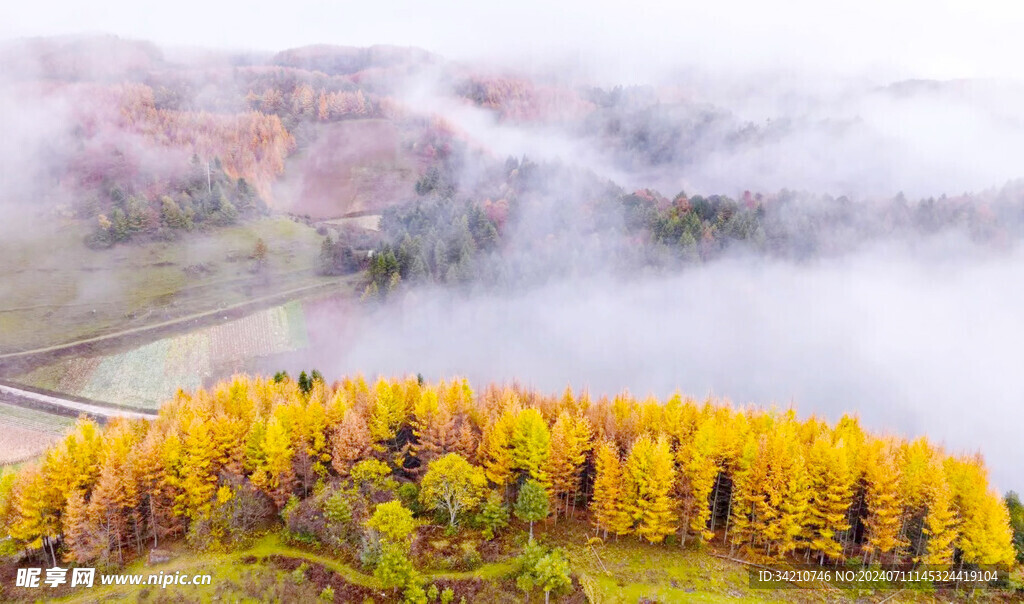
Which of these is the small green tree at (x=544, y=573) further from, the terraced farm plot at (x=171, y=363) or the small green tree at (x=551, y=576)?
the terraced farm plot at (x=171, y=363)

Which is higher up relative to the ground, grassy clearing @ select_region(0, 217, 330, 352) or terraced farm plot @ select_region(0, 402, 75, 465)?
grassy clearing @ select_region(0, 217, 330, 352)

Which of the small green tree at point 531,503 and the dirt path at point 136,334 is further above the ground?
the small green tree at point 531,503

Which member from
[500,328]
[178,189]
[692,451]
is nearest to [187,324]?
[178,189]

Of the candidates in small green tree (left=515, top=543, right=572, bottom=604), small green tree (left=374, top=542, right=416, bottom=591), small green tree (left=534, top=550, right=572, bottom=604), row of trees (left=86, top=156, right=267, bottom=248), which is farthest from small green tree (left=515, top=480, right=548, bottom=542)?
row of trees (left=86, top=156, right=267, bottom=248)

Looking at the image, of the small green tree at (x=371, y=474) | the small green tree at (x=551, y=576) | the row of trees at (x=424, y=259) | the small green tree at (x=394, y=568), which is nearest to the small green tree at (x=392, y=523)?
the small green tree at (x=394, y=568)

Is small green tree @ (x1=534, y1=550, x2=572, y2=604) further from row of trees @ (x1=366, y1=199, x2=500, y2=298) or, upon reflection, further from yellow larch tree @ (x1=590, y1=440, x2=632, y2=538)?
row of trees @ (x1=366, y1=199, x2=500, y2=298)

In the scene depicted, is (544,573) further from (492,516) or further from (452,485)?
(452,485)
